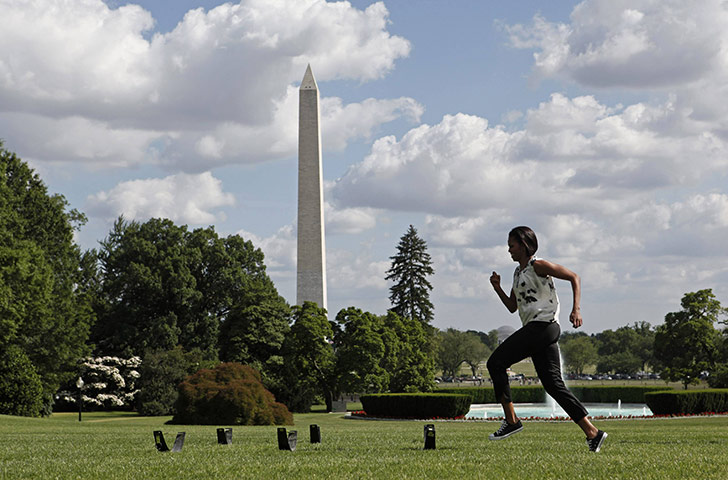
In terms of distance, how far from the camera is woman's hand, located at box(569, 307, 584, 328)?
28.6 ft

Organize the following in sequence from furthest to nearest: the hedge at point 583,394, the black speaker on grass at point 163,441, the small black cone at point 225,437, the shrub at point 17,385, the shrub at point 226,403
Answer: the hedge at point 583,394 < the shrub at point 17,385 < the shrub at point 226,403 < the small black cone at point 225,437 < the black speaker on grass at point 163,441

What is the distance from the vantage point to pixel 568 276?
29.2ft

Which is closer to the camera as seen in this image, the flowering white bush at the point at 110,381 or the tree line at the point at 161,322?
the tree line at the point at 161,322

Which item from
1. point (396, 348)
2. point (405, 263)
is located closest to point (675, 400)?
point (396, 348)

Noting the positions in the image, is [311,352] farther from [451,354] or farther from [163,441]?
[451,354]

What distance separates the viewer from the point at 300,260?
6006cm

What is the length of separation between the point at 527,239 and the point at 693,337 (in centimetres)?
5893

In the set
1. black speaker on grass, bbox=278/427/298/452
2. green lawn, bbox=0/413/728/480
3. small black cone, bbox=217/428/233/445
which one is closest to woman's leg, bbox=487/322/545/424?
green lawn, bbox=0/413/728/480

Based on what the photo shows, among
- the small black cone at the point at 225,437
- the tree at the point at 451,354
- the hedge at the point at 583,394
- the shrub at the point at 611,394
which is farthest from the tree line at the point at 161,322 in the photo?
the tree at the point at 451,354

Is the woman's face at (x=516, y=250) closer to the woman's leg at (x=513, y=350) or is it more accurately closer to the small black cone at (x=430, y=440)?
the woman's leg at (x=513, y=350)

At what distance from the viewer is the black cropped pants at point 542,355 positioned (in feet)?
30.2

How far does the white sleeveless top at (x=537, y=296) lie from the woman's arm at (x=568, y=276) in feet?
0.32

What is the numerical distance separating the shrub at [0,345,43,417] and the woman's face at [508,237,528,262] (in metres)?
39.8

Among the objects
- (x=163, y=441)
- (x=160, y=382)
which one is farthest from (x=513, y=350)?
(x=160, y=382)
